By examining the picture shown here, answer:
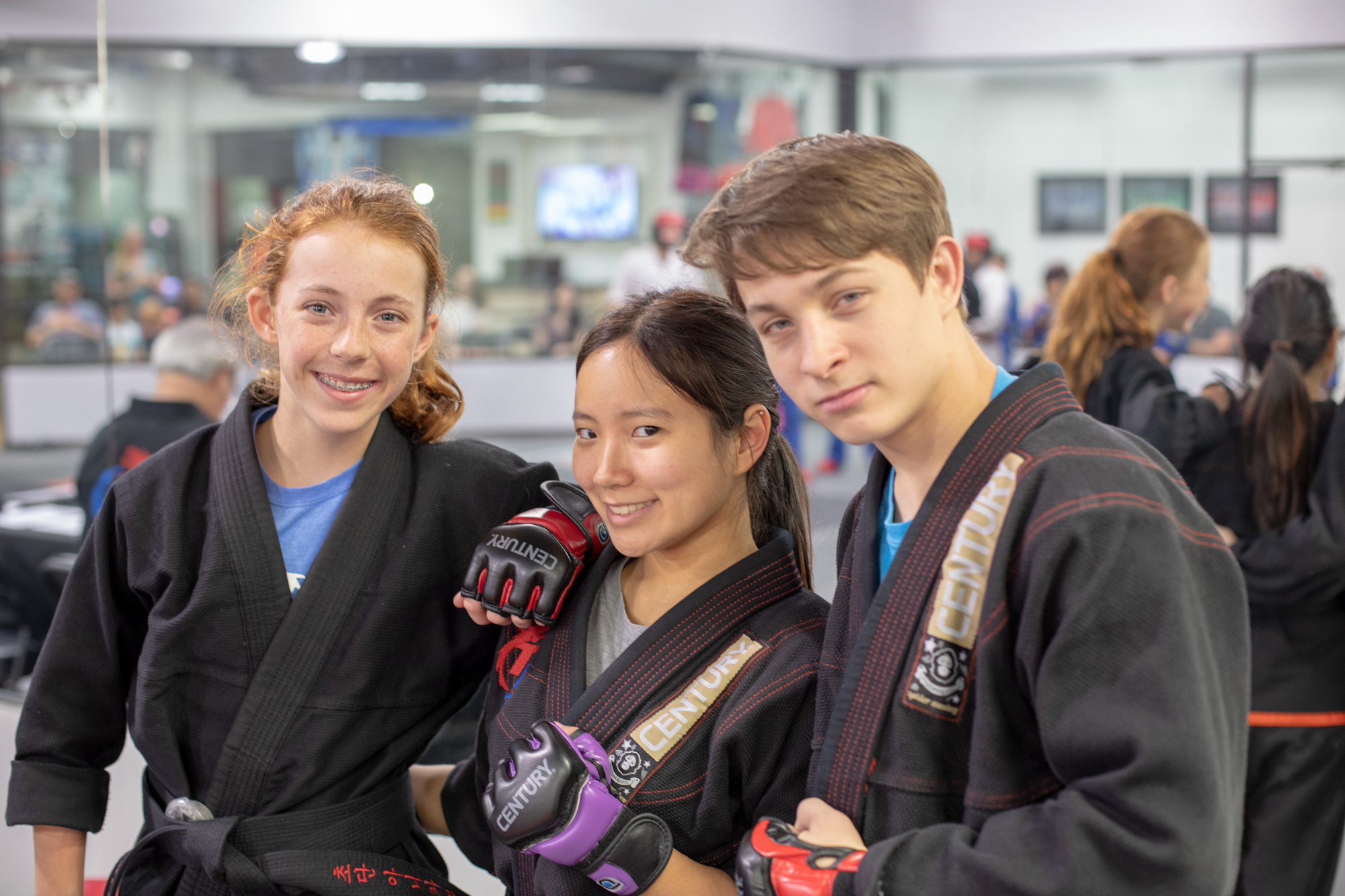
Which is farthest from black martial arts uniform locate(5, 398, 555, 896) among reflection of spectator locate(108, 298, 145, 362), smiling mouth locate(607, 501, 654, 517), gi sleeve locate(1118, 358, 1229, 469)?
reflection of spectator locate(108, 298, 145, 362)

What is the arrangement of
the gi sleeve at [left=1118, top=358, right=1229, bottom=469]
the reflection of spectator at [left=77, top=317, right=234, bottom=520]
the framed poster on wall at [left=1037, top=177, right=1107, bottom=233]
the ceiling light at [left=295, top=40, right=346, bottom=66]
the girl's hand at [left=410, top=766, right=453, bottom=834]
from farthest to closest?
the framed poster on wall at [left=1037, top=177, right=1107, bottom=233] → the ceiling light at [left=295, top=40, right=346, bottom=66] → the reflection of spectator at [left=77, top=317, right=234, bottom=520] → the gi sleeve at [left=1118, top=358, right=1229, bottom=469] → the girl's hand at [left=410, top=766, right=453, bottom=834]

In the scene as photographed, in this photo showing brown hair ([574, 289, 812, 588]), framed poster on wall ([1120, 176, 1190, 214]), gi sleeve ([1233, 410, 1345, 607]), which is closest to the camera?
brown hair ([574, 289, 812, 588])

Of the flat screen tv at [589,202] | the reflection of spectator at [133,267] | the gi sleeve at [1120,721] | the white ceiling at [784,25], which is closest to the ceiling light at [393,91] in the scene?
the white ceiling at [784,25]

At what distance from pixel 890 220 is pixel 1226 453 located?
169 centimetres

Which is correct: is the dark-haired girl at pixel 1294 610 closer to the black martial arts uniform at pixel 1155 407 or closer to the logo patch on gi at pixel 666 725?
the black martial arts uniform at pixel 1155 407

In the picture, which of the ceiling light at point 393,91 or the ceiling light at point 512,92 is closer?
the ceiling light at point 393,91

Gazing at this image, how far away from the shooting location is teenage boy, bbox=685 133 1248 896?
0.84 metres

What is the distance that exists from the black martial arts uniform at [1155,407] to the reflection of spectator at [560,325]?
196 inches

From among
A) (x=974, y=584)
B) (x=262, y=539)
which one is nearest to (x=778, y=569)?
(x=974, y=584)

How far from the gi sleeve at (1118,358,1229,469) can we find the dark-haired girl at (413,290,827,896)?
120 cm

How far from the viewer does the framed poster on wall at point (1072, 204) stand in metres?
7.10

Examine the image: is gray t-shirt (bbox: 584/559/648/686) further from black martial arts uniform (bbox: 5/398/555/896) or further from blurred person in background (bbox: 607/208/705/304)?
blurred person in background (bbox: 607/208/705/304)

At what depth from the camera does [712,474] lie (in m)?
1.30

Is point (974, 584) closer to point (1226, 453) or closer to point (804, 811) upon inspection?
point (804, 811)
